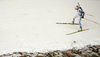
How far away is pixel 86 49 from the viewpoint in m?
4.61

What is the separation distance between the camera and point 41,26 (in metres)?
6.54

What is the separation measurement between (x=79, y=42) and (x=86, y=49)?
76 cm

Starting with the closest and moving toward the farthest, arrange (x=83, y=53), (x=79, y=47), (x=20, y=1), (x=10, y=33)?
(x=83, y=53)
(x=79, y=47)
(x=10, y=33)
(x=20, y=1)

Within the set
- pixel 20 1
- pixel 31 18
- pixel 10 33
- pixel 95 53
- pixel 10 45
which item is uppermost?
pixel 20 1

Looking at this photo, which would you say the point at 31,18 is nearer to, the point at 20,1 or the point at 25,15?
the point at 25,15

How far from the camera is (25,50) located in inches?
182

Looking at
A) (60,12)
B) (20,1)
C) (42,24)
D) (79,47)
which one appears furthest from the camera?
(20,1)

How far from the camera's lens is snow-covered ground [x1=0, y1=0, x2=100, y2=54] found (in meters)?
5.06

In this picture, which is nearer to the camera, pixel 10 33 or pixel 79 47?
pixel 79 47

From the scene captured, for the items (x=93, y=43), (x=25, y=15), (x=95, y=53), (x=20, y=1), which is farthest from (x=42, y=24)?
(x=20, y=1)

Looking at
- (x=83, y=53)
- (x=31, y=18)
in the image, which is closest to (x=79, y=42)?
(x=83, y=53)

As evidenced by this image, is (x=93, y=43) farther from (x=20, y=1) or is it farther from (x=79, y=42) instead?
(x=20, y=1)

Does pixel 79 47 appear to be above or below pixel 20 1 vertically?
below

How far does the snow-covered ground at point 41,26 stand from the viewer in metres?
5.06
